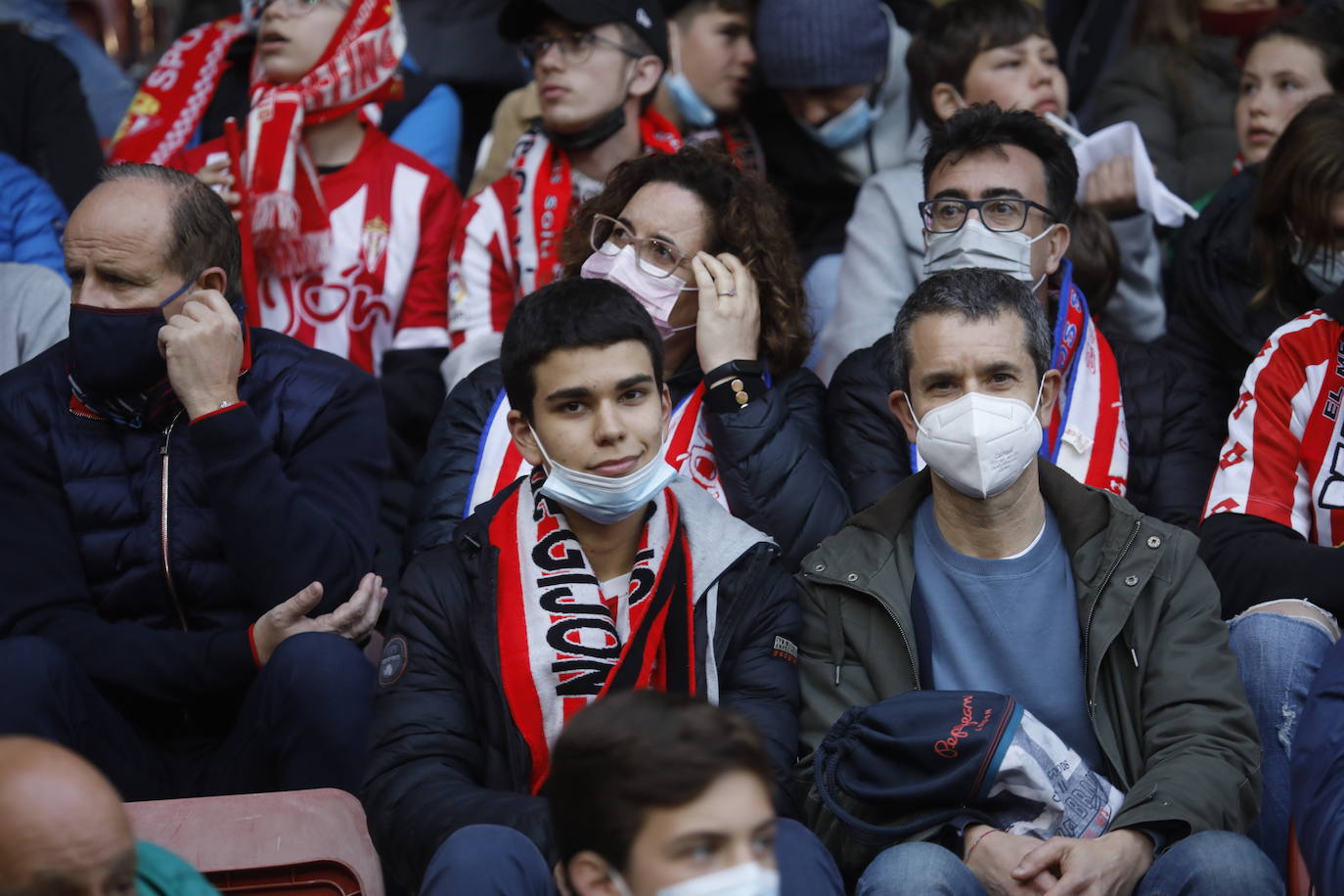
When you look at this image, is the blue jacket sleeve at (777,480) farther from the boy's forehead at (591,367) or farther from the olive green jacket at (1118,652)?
the boy's forehead at (591,367)

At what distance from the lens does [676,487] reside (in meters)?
3.76

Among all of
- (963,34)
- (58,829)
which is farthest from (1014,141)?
(58,829)

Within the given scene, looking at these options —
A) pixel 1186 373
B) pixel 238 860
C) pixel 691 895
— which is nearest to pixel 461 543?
pixel 238 860

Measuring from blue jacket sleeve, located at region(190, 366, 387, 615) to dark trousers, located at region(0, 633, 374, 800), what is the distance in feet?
0.78

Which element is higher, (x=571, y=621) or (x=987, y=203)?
(x=987, y=203)

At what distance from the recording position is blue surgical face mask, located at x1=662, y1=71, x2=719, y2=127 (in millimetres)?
6090

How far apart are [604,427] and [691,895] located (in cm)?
127

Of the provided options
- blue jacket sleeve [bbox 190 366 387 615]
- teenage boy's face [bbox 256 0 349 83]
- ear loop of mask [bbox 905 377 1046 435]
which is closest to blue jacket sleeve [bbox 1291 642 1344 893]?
ear loop of mask [bbox 905 377 1046 435]

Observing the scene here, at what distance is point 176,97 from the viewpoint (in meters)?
5.96

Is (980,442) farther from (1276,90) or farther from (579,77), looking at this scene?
(1276,90)

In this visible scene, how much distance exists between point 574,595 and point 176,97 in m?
3.23

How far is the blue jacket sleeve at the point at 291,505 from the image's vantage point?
3785mm

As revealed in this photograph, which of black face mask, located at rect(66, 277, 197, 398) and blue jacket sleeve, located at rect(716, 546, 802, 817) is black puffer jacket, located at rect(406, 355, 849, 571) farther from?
black face mask, located at rect(66, 277, 197, 398)

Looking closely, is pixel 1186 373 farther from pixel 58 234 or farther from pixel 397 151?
pixel 58 234
